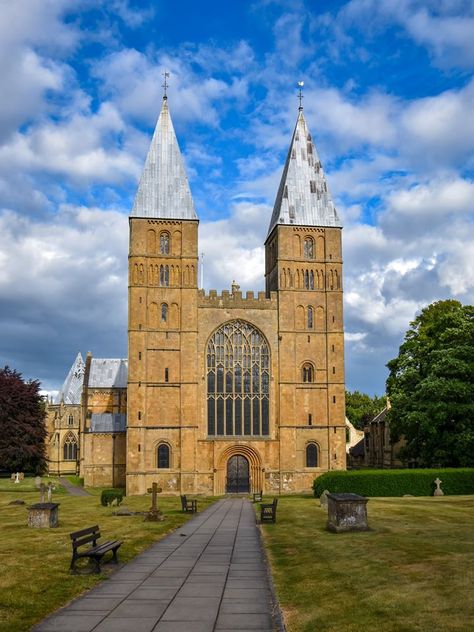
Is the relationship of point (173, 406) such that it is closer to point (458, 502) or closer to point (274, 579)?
point (458, 502)

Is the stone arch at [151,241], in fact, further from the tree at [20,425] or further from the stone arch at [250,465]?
the tree at [20,425]

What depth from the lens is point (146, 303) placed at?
5338cm

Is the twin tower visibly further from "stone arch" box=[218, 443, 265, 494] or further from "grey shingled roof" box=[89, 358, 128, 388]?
"grey shingled roof" box=[89, 358, 128, 388]

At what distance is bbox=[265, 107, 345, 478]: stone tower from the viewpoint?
176 feet

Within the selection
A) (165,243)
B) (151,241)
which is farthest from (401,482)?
(151,241)

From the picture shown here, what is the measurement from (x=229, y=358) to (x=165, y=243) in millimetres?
10372

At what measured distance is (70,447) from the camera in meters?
80.4

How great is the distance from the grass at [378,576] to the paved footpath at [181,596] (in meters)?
0.59

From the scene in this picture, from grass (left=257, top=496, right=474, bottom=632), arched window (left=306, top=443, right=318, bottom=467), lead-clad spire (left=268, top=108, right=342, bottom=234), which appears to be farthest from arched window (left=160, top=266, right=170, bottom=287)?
grass (left=257, top=496, right=474, bottom=632)

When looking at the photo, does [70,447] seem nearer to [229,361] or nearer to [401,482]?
[229,361]

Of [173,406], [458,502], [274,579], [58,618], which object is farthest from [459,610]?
[173,406]

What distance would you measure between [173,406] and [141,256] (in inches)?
465

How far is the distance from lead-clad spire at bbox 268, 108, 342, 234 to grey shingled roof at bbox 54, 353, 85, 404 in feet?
121

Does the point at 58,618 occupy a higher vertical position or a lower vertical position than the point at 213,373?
lower
